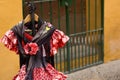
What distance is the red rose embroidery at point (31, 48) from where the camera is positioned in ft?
15.8

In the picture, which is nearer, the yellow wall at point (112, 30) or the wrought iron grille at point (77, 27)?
the wrought iron grille at point (77, 27)

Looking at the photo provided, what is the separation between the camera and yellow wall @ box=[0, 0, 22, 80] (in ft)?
22.1

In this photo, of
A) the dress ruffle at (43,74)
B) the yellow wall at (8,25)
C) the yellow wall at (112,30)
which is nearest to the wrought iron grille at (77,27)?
the yellow wall at (112,30)

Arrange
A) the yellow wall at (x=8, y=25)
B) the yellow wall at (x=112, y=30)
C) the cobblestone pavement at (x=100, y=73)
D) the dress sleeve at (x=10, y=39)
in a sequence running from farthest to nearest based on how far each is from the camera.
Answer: the yellow wall at (x=112, y=30) < the cobblestone pavement at (x=100, y=73) < the yellow wall at (x=8, y=25) < the dress sleeve at (x=10, y=39)

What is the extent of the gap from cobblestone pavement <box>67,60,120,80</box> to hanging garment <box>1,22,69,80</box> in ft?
9.16

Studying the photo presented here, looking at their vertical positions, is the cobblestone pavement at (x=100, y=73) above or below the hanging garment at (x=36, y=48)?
below

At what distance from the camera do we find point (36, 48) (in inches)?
191

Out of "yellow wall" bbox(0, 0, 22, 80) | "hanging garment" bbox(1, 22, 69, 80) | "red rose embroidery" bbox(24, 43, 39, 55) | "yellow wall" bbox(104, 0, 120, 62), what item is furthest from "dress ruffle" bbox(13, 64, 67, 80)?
"yellow wall" bbox(104, 0, 120, 62)

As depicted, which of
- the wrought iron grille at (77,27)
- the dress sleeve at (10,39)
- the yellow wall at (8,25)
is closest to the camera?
the dress sleeve at (10,39)

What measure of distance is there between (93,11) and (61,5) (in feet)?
3.10

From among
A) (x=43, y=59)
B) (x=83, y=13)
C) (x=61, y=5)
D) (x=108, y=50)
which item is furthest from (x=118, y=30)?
(x=43, y=59)

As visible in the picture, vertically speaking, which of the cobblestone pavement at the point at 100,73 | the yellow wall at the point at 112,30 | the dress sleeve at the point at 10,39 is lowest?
the cobblestone pavement at the point at 100,73

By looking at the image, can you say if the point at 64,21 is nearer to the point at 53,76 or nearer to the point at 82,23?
the point at 82,23

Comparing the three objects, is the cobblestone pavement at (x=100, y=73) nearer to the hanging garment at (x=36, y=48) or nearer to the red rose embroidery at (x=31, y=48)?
the hanging garment at (x=36, y=48)
